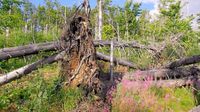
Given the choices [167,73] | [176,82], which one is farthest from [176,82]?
[167,73]

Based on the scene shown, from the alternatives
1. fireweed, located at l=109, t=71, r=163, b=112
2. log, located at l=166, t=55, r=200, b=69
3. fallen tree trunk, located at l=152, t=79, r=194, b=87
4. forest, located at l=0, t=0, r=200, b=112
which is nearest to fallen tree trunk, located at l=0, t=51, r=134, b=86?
forest, located at l=0, t=0, r=200, b=112

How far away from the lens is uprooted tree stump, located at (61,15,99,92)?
25.3ft

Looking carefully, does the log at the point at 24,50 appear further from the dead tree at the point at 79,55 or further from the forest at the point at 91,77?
the dead tree at the point at 79,55

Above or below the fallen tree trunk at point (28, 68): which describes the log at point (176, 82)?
below

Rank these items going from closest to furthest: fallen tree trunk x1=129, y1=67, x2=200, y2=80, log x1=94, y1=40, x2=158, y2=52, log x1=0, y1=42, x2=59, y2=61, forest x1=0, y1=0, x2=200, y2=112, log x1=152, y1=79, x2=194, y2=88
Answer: forest x1=0, y1=0, x2=200, y2=112 → log x1=0, y1=42, x2=59, y2=61 → log x1=152, y1=79, x2=194, y2=88 → fallen tree trunk x1=129, y1=67, x2=200, y2=80 → log x1=94, y1=40, x2=158, y2=52

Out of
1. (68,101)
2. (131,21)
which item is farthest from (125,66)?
(131,21)

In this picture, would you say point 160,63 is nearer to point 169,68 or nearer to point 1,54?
point 169,68

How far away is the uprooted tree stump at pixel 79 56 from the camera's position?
25.3 feet

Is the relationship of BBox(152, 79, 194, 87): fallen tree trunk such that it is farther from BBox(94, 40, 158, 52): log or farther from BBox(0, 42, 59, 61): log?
BBox(0, 42, 59, 61): log

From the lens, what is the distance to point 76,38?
7.95 meters

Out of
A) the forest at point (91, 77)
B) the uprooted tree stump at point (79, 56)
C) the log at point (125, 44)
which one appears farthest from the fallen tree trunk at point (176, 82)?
the uprooted tree stump at point (79, 56)

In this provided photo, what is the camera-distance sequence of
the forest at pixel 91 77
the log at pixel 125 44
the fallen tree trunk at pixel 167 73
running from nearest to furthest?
1. the forest at pixel 91 77
2. the fallen tree trunk at pixel 167 73
3. the log at pixel 125 44

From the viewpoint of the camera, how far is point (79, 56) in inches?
311

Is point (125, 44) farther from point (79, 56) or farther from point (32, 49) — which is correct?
point (79, 56)
